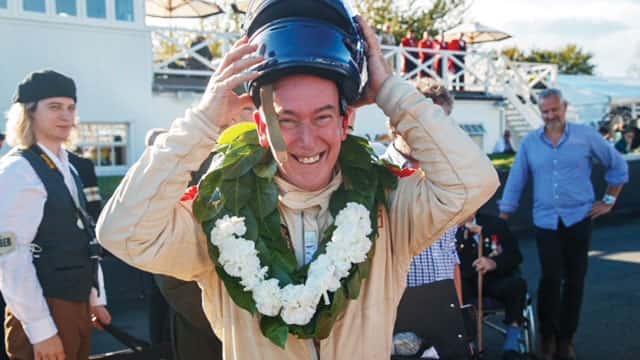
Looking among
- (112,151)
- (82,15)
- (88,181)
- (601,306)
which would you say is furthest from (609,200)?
(82,15)

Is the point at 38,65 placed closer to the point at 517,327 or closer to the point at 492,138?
the point at 517,327

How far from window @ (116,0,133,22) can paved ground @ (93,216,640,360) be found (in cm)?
815

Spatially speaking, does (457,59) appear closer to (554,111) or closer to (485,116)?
(485,116)

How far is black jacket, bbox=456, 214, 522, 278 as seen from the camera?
18.9ft

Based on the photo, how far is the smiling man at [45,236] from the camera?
10.7ft

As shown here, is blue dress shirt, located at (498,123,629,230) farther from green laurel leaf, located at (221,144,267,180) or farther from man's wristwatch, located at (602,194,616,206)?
green laurel leaf, located at (221,144,267,180)

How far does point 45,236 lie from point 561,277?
4.11 meters

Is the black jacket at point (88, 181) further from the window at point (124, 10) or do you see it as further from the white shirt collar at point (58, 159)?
the window at point (124, 10)

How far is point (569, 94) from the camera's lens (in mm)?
30500

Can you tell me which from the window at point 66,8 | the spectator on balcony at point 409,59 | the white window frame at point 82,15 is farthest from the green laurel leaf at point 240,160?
the spectator on balcony at point 409,59

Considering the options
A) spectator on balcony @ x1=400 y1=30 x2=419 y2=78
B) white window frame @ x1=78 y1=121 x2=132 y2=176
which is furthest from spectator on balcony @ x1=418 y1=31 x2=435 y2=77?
white window frame @ x1=78 y1=121 x2=132 y2=176

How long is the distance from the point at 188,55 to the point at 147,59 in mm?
933

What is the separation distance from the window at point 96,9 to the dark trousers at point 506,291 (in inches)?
439

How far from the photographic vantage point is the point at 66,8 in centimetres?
1428
